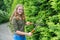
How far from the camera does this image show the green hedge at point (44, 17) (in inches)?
150

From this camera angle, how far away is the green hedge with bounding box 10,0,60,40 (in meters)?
3.82

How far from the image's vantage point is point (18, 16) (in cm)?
480

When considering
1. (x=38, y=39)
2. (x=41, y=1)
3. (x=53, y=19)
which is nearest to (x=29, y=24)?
(x=38, y=39)

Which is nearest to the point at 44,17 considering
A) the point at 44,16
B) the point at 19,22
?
the point at 44,16

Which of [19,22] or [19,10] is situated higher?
[19,10]

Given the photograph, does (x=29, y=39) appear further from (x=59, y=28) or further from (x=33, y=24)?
(x=59, y=28)

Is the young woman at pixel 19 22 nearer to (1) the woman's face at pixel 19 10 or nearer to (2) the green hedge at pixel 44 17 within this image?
(1) the woman's face at pixel 19 10

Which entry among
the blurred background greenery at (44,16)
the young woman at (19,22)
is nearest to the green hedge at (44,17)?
the blurred background greenery at (44,16)

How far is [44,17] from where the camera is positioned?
461 centimetres

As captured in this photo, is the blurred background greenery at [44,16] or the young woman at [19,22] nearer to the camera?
the blurred background greenery at [44,16]

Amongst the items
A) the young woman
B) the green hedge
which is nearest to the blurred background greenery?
the green hedge

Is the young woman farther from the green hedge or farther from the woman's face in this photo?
the green hedge

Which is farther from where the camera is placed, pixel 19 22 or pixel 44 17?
pixel 19 22

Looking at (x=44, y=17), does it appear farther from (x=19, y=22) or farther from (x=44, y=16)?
(x=19, y=22)
